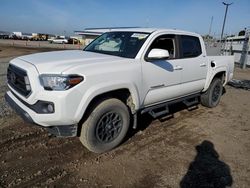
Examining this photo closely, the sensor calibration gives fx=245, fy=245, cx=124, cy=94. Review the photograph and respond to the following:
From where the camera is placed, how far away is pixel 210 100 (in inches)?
261

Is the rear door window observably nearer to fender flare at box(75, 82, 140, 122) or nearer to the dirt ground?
the dirt ground

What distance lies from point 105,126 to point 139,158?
2.41ft

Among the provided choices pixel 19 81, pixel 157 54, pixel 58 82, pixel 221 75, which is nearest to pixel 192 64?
pixel 157 54

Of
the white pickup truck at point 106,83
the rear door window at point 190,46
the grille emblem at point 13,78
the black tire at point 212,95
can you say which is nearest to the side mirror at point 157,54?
the white pickup truck at point 106,83

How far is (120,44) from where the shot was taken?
462 centimetres

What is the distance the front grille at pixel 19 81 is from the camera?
3404mm

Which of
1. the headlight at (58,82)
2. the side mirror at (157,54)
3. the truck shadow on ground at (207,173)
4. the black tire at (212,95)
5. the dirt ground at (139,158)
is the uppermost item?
the side mirror at (157,54)

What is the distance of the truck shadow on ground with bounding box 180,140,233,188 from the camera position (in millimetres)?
3299

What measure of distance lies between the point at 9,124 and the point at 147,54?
3.04 meters

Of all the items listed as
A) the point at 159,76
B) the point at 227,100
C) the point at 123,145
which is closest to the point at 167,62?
the point at 159,76

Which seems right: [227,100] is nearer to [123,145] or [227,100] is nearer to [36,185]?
[123,145]

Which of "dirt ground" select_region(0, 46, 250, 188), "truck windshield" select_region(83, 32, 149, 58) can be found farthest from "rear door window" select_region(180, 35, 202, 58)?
"dirt ground" select_region(0, 46, 250, 188)

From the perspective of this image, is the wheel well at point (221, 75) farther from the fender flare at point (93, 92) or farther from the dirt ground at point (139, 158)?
the fender flare at point (93, 92)

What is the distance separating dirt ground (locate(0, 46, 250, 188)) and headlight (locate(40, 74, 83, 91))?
1183 mm
